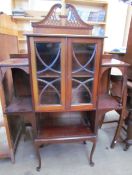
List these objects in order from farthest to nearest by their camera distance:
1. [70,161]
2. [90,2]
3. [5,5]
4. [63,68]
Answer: [90,2], [5,5], [70,161], [63,68]

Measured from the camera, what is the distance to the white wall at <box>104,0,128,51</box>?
10.2 feet

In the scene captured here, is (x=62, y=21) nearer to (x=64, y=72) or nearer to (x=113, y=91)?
(x=64, y=72)

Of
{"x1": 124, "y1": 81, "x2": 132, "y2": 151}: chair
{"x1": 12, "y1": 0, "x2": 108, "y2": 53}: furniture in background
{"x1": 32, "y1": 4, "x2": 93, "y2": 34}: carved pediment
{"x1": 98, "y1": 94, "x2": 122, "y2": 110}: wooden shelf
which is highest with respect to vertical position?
{"x1": 12, "y1": 0, "x2": 108, "y2": 53}: furniture in background

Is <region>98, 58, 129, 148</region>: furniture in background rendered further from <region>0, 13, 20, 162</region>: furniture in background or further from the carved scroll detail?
<region>0, 13, 20, 162</region>: furniture in background

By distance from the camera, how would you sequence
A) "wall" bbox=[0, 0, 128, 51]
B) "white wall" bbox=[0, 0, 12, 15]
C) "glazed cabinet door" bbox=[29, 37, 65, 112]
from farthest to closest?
"wall" bbox=[0, 0, 128, 51] < "white wall" bbox=[0, 0, 12, 15] < "glazed cabinet door" bbox=[29, 37, 65, 112]

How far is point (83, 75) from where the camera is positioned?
4.09 ft

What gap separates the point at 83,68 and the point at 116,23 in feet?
8.34

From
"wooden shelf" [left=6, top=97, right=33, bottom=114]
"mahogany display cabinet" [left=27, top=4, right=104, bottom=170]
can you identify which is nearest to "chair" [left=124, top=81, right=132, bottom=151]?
"mahogany display cabinet" [left=27, top=4, right=104, bottom=170]

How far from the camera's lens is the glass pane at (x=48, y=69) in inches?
44.7

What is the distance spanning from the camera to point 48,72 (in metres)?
1.20

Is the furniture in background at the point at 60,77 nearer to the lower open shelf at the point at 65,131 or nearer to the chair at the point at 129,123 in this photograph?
the lower open shelf at the point at 65,131

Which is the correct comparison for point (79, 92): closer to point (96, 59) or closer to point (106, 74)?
point (96, 59)

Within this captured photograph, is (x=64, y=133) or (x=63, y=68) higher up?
(x=63, y=68)

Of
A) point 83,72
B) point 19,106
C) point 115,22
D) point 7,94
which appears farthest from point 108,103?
point 115,22
